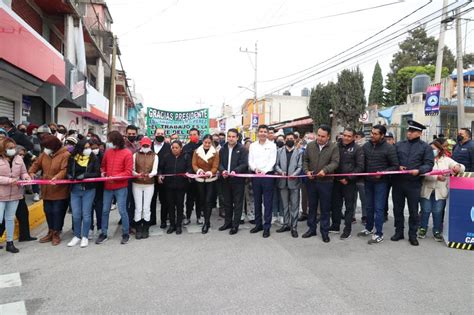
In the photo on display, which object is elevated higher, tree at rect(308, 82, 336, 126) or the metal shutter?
tree at rect(308, 82, 336, 126)

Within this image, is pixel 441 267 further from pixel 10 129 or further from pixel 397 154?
pixel 10 129

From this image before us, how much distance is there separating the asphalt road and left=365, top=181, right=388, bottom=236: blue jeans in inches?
16.9

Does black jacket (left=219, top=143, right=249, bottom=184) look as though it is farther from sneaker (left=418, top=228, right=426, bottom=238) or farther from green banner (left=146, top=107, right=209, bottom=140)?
green banner (left=146, top=107, right=209, bottom=140)

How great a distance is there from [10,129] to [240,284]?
611 cm

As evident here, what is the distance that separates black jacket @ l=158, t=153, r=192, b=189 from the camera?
247 inches

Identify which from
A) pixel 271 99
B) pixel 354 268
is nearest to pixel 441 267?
pixel 354 268

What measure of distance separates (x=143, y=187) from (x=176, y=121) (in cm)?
730

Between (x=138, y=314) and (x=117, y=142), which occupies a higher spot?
(x=117, y=142)

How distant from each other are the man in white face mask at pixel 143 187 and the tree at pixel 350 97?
22112 mm

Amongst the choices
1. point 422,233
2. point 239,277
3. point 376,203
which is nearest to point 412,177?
point 376,203

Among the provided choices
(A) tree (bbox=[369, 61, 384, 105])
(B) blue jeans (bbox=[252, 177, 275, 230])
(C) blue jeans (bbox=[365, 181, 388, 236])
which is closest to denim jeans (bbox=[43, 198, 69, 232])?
(B) blue jeans (bbox=[252, 177, 275, 230])

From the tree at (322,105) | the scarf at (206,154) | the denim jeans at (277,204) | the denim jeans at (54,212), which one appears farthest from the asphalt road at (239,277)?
the tree at (322,105)

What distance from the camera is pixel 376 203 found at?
594 cm

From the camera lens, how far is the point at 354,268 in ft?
14.8
